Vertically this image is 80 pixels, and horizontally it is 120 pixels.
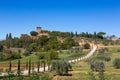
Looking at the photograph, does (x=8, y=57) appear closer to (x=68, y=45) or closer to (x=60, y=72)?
(x=60, y=72)

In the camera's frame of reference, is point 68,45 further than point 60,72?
Yes

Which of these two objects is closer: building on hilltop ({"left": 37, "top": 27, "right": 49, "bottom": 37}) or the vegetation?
the vegetation

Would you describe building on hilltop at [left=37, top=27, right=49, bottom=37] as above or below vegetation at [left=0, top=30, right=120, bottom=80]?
above

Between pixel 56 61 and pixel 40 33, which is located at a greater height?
pixel 40 33

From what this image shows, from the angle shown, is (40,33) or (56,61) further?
(40,33)

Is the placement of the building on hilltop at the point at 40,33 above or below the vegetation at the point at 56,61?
above

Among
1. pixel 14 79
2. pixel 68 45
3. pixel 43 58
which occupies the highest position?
pixel 68 45

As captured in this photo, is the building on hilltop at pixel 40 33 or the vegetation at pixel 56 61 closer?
the vegetation at pixel 56 61

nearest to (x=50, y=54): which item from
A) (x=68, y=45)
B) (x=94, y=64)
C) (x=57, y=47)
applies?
(x=94, y=64)

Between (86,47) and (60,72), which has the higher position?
(86,47)

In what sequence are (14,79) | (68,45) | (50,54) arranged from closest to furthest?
(14,79) → (50,54) → (68,45)

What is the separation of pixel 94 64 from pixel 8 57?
103 ft

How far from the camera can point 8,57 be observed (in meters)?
74.4

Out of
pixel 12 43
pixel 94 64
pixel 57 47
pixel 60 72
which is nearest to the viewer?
pixel 60 72
